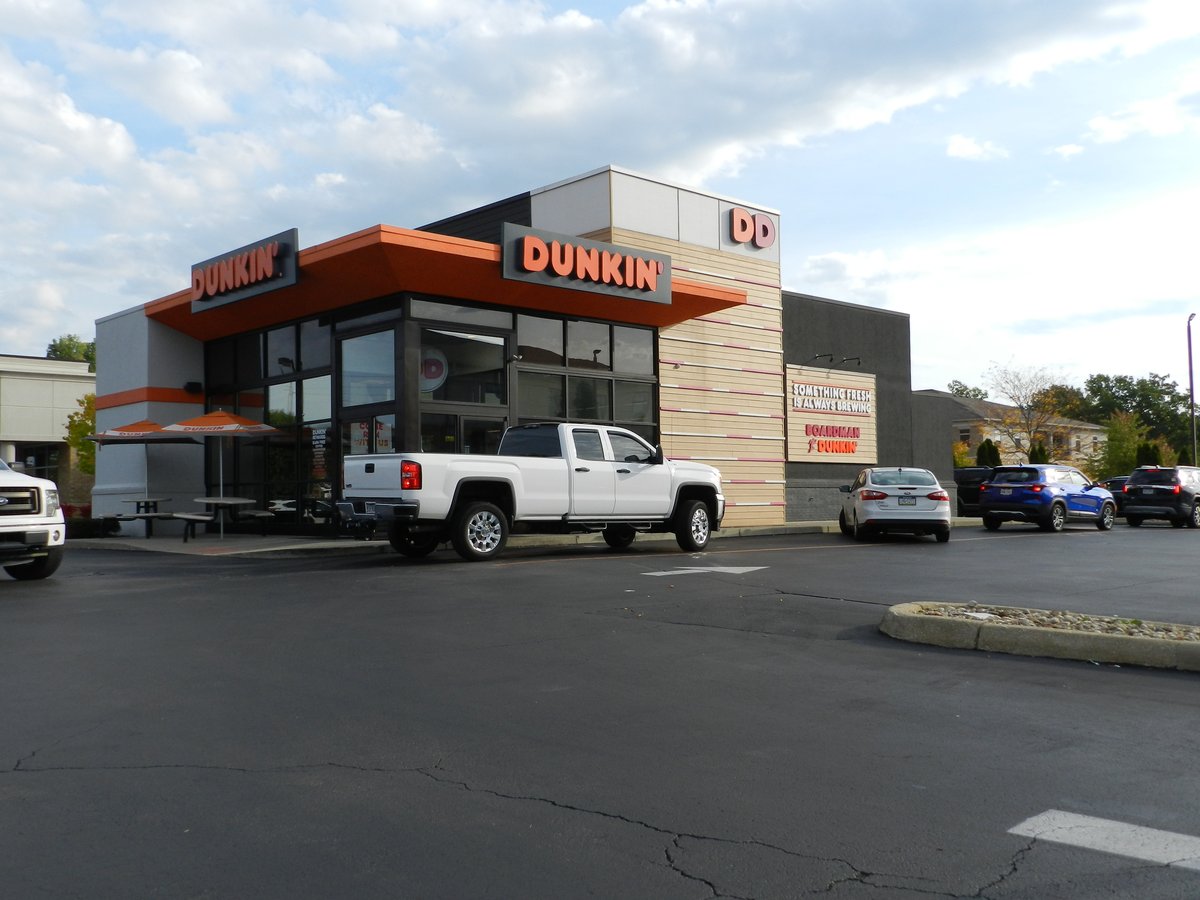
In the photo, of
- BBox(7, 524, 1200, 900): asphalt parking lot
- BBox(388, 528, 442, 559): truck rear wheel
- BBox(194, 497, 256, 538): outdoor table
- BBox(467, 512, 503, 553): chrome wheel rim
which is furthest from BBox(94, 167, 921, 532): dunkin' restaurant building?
BBox(7, 524, 1200, 900): asphalt parking lot

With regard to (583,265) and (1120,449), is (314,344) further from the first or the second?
(1120,449)

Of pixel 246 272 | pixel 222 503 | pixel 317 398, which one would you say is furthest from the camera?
pixel 317 398

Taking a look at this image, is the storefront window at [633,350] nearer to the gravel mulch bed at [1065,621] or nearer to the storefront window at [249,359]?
the storefront window at [249,359]

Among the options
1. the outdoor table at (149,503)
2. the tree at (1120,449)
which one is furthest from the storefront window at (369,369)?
the tree at (1120,449)

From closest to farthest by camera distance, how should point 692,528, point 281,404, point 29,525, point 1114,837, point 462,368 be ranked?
1. point 1114,837
2. point 29,525
3. point 692,528
4. point 462,368
5. point 281,404

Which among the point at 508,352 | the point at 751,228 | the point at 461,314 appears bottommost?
the point at 508,352

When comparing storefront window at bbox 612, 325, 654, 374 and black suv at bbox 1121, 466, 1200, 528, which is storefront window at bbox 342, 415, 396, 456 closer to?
storefront window at bbox 612, 325, 654, 374

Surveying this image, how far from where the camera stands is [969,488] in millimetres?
34062

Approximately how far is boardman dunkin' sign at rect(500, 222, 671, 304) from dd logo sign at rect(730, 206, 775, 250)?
15.3ft

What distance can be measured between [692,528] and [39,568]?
30.4 ft

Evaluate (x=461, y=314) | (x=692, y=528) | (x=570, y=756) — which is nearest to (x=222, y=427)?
(x=461, y=314)

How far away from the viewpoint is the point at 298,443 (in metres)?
21.1

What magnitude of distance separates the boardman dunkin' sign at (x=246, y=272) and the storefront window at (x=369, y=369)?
1778 mm

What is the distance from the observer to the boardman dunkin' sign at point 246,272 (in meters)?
18.6
